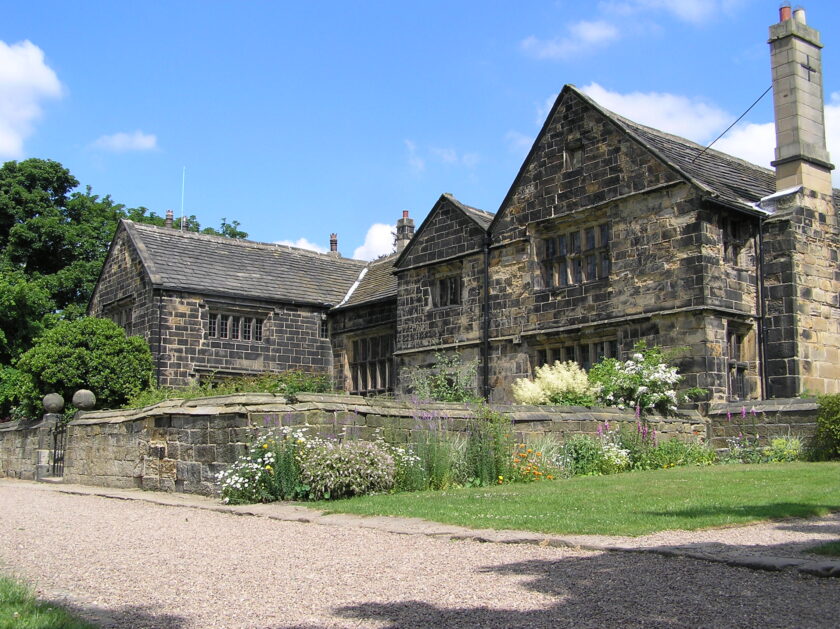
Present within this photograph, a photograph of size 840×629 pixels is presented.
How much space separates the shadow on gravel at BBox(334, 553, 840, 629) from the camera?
530cm

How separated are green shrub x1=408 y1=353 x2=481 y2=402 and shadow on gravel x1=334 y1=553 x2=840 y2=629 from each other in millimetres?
14977

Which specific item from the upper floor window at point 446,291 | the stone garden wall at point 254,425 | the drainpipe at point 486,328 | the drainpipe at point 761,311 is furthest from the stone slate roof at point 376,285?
the stone garden wall at point 254,425

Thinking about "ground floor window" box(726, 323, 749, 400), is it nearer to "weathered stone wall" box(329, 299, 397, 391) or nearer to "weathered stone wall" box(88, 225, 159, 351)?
"weathered stone wall" box(329, 299, 397, 391)

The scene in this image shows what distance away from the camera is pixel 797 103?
65.0 ft

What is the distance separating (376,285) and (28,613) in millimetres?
25100

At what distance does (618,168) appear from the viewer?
66.9 ft

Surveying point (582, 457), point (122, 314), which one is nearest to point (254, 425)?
point (582, 457)

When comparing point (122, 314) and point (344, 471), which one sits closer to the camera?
point (344, 471)

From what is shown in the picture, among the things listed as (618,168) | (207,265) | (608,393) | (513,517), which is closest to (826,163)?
(618,168)

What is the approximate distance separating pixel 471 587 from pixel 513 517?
3284mm

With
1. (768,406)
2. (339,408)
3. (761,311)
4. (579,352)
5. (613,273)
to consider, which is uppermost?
(613,273)

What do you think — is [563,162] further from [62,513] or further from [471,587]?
[471,587]

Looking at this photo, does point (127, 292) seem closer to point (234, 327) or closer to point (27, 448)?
point (234, 327)

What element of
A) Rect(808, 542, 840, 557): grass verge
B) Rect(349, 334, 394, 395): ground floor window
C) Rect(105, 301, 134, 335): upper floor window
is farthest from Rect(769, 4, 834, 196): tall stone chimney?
Rect(105, 301, 134, 335): upper floor window
